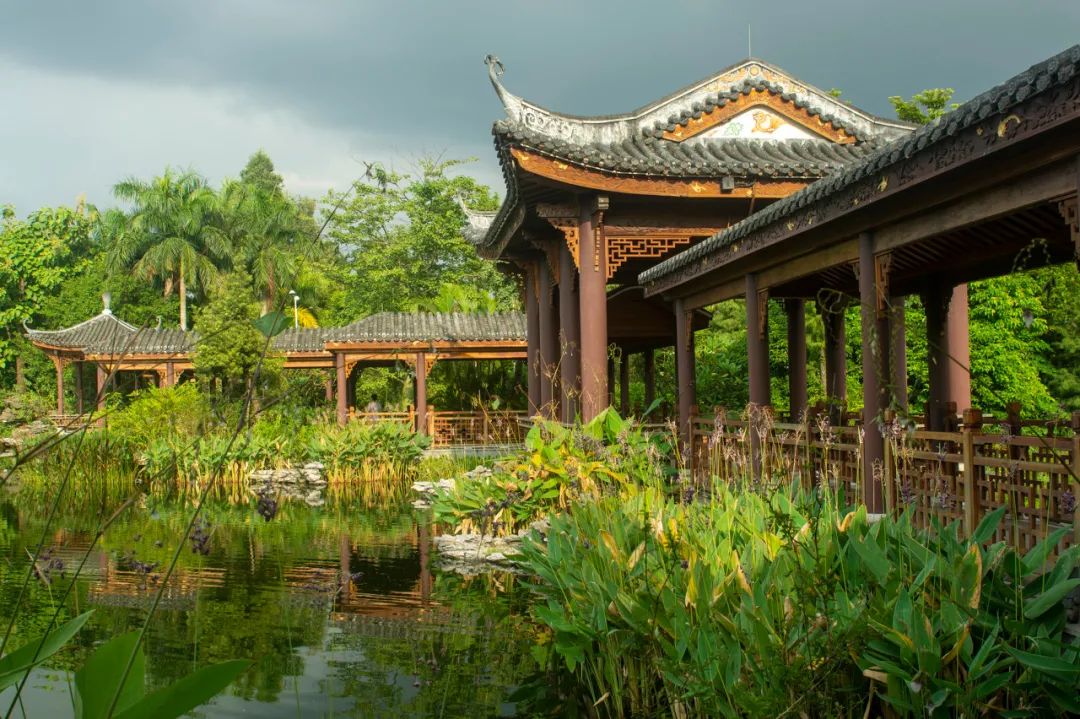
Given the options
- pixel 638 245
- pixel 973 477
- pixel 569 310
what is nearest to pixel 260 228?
pixel 569 310

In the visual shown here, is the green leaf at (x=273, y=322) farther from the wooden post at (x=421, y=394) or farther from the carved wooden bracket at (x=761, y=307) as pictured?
the wooden post at (x=421, y=394)

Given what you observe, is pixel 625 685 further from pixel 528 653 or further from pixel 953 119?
pixel 953 119

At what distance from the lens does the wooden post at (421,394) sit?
19.4 metres

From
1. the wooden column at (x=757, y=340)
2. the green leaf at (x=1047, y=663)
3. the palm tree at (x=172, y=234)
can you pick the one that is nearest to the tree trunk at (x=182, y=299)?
the palm tree at (x=172, y=234)

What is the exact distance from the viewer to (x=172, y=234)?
114 feet

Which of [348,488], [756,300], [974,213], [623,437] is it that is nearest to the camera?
[974,213]

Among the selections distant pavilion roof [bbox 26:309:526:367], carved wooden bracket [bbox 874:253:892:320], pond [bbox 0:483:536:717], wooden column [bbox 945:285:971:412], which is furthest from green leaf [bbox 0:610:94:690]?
distant pavilion roof [bbox 26:309:526:367]

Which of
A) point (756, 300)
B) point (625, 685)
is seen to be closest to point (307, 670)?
point (625, 685)

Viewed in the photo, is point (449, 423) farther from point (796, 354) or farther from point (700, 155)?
point (796, 354)

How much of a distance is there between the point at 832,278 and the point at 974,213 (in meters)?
3.89

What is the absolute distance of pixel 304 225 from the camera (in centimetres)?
4269

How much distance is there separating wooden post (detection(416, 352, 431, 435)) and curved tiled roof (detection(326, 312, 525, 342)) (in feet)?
1.47

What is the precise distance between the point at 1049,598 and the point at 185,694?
2728mm

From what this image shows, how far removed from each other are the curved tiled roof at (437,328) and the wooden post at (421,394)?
1.47 ft
